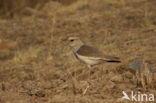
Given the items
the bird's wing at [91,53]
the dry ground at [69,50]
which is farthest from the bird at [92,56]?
the dry ground at [69,50]

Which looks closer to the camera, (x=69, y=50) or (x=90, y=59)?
(x=90, y=59)

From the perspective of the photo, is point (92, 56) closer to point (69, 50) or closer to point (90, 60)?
point (90, 60)

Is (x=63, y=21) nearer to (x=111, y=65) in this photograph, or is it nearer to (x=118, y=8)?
(x=118, y=8)

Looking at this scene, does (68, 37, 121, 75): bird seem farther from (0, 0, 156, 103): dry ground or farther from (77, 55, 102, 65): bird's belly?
(0, 0, 156, 103): dry ground

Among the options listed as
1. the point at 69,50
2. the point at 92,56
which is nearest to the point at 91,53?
the point at 92,56

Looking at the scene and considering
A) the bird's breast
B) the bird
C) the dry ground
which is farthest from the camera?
the bird's breast

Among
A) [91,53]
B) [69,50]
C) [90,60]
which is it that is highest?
[91,53]

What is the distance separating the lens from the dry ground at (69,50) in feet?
17.4

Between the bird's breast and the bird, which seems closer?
the bird

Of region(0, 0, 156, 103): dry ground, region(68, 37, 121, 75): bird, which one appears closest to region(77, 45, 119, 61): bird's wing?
region(68, 37, 121, 75): bird

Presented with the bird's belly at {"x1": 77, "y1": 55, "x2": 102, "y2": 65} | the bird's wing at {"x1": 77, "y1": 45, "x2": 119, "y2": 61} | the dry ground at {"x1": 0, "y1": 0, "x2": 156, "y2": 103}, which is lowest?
the dry ground at {"x1": 0, "y1": 0, "x2": 156, "y2": 103}

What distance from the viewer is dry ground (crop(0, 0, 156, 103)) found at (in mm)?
5316

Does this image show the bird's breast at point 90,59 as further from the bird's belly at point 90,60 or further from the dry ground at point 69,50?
the dry ground at point 69,50

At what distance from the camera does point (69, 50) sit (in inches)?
347
